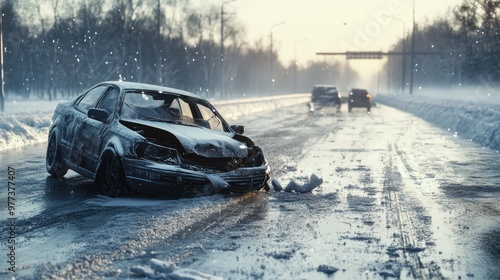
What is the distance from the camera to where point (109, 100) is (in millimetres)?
9859

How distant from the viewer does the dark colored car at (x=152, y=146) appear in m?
8.38

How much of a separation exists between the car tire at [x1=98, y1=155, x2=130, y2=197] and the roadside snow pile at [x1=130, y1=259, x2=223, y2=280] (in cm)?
335

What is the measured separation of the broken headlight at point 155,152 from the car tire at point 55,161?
245 cm

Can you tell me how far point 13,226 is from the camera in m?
6.89

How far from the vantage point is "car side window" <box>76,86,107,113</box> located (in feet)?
33.6

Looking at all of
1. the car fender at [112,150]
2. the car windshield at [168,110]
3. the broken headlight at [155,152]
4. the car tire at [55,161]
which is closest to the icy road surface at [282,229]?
the car tire at [55,161]

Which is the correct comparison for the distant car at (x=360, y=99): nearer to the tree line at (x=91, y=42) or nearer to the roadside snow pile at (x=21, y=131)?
the tree line at (x=91, y=42)

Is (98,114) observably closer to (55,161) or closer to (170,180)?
(170,180)

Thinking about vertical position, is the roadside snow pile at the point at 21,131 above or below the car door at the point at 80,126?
below

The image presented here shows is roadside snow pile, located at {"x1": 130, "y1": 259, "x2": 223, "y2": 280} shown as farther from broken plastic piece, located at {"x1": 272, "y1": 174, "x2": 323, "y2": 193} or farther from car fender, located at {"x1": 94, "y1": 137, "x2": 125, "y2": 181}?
broken plastic piece, located at {"x1": 272, "y1": 174, "x2": 323, "y2": 193}

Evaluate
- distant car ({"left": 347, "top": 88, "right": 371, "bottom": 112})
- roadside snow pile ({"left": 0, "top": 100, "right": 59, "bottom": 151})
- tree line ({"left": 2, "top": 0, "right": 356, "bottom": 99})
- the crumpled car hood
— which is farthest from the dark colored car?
tree line ({"left": 2, "top": 0, "right": 356, "bottom": 99})

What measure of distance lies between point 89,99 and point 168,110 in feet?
4.11

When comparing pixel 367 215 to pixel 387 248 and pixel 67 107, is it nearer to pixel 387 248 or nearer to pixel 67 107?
pixel 387 248

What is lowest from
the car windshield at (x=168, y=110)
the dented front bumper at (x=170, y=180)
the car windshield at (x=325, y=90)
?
the car windshield at (x=325, y=90)
